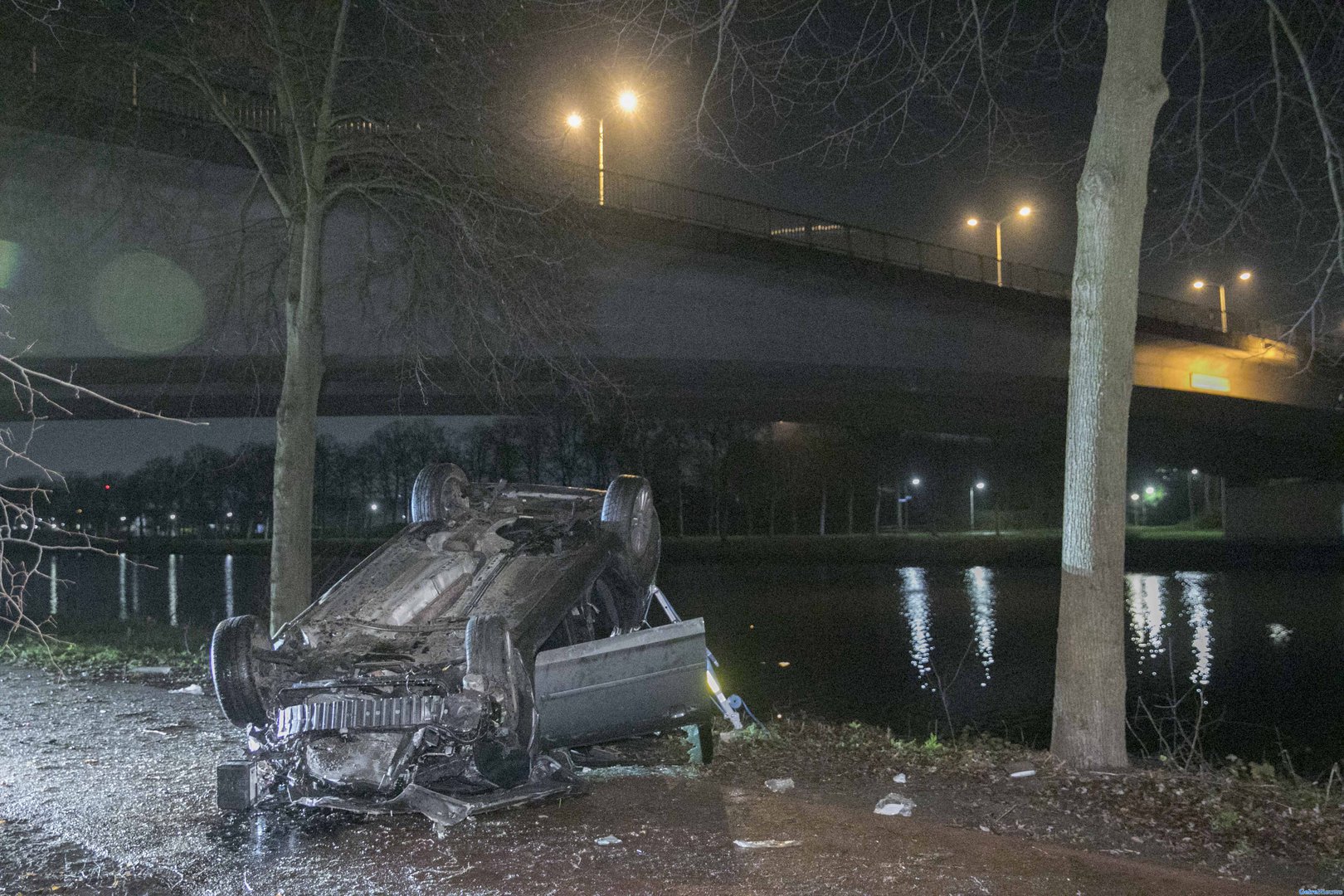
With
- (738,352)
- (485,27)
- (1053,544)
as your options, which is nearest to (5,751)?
(485,27)

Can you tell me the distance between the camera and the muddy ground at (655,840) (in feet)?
16.0

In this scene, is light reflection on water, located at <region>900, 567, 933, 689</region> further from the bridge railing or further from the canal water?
the bridge railing

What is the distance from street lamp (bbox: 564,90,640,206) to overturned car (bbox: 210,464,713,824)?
393 centimetres

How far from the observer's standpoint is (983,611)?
2405cm

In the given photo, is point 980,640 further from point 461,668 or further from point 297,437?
point 461,668

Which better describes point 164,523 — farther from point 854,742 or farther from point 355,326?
point 854,742

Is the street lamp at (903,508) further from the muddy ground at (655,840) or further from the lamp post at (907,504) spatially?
the muddy ground at (655,840)

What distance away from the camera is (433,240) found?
12.2 meters

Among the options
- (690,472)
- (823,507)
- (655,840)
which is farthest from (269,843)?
(823,507)

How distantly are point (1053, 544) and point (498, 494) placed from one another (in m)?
42.9

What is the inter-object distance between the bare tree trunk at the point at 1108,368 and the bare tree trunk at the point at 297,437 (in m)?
7.78

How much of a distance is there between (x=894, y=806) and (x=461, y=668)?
8.89 ft

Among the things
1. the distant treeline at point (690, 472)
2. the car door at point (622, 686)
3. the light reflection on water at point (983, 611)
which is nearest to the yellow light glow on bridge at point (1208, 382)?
the light reflection on water at point (983, 611)

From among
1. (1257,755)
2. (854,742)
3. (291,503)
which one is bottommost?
(1257,755)
